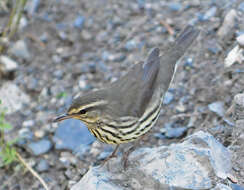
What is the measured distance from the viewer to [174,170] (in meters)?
3.77

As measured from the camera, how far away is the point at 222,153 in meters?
3.92

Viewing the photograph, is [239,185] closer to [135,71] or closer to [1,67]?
[135,71]

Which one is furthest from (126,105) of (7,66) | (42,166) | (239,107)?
(7,66)

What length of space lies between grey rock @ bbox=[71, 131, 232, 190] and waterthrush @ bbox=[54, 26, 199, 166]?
0.34 metres

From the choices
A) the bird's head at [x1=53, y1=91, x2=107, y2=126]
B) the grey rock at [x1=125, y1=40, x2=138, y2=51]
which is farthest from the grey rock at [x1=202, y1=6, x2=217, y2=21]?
the bird's head at [x1=53, y1=91, x2=107, y2=126]

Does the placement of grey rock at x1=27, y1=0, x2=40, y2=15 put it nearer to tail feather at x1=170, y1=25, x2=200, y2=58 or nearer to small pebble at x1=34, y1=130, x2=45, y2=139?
small pebble at x1=34, y1=130, x2=45, y2=139

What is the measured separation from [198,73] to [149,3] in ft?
6.94

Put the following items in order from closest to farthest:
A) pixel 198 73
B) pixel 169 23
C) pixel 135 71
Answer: pixel 135 71 → pixel 198 73 → pixel 169 23

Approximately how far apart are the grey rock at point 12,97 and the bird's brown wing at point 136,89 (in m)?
2.31

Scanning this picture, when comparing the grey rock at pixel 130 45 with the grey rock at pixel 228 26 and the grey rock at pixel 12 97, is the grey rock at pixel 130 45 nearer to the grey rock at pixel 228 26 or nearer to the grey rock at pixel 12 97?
the grey rock at pixel 228 26

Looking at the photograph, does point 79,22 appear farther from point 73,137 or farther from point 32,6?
point 73,137

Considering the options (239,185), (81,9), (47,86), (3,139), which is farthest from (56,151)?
(81,9)

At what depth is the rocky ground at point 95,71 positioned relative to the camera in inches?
195

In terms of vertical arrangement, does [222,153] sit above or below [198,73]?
below
